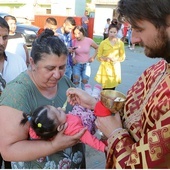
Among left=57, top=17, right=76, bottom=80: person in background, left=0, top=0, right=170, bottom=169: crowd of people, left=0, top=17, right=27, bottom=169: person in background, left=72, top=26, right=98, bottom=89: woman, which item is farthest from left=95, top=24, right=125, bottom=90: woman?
left=0, top=0, right=170, bottom=169: crowd of people

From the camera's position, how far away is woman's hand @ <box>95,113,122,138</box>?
5.16 ft

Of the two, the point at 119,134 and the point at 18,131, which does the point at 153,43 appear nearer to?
the point at 119,134

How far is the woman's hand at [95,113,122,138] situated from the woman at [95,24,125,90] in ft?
15.1

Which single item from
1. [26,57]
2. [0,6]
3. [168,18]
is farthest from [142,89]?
[0,6]

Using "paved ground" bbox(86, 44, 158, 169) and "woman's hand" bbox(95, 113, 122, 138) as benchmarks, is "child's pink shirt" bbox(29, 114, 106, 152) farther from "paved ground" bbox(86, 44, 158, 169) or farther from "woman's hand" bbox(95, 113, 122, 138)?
"paved ground" bbox(86, 44, 158, 169)

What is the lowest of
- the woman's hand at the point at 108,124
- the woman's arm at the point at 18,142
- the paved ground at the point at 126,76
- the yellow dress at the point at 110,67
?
the paved ground at the point at 126,76

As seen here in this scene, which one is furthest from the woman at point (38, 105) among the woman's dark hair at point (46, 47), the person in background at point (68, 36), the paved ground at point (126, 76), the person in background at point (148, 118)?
the person in background at point (68, 36)

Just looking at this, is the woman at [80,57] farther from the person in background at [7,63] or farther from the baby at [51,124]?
the baby at [51,124]

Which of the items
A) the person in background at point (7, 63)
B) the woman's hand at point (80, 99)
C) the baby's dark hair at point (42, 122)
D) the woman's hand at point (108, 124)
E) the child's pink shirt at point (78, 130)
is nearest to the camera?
the woman's hand at point (108, 124)

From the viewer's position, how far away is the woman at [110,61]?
622 centimetres

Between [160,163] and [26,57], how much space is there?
341cm

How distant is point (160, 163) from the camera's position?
1.33 m

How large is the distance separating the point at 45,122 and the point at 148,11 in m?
0.86

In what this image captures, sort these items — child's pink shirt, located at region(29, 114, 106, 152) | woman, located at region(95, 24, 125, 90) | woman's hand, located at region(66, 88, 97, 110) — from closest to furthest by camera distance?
child's pink shirt, located at region(29, 114, 106, 152)
woman's hand, located at region(66, 88, 97, 110)
woman, located at region(95, 24, 125, 90)
